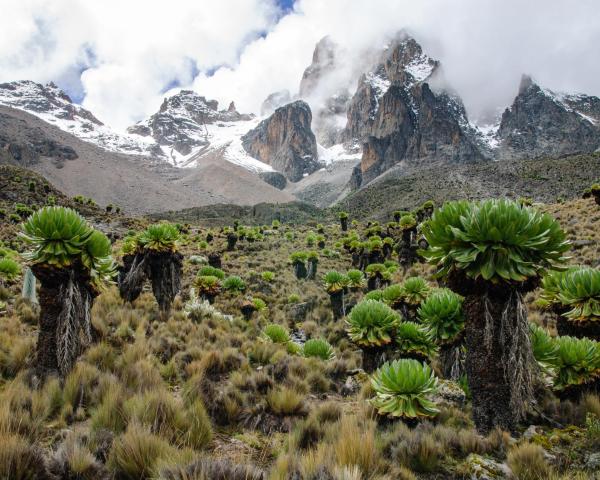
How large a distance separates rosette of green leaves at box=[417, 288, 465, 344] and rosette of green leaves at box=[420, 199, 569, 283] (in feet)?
5.47

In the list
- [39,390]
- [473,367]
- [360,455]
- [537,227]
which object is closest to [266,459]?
[360,455]

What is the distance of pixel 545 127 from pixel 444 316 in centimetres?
20147

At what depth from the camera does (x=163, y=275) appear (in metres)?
10.2

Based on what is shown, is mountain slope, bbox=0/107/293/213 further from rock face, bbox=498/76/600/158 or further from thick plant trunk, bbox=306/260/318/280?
rock face, bbox=498/76/600/158

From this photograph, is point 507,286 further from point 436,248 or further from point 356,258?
point 356,258

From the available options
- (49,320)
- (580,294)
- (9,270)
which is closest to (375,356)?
(580,294)

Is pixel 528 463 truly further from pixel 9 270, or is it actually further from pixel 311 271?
pixel 311 271

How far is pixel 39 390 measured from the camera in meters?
4.59

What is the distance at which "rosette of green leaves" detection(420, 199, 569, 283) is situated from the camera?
4.05 m

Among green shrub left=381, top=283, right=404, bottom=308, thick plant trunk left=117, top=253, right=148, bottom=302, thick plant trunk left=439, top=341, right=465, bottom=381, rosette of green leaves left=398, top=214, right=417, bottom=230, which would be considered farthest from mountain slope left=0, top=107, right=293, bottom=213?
thick plant trunk left=439, top=341, right=465, bottom=381

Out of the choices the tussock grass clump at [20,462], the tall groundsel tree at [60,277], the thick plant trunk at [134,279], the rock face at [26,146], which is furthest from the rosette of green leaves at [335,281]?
the rock face at [26,146]

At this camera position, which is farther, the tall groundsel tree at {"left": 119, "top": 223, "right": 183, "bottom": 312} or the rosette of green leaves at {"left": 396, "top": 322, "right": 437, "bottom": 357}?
the tall groundsel tree at {"left": 119, "top": 223, "right": 183, "bottom": 312}

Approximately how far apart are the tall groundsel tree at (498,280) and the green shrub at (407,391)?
545mm

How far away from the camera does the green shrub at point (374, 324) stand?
6637 mm
